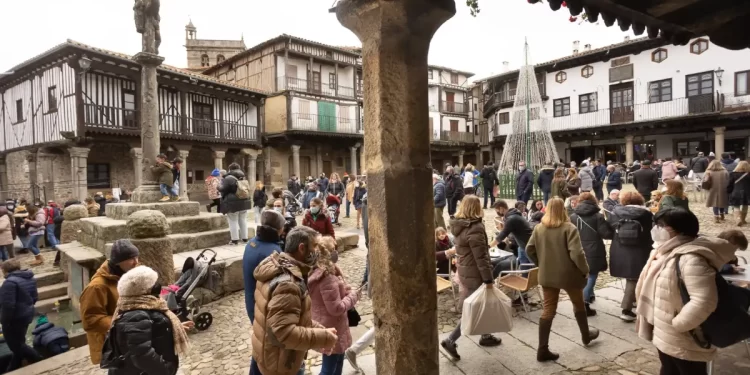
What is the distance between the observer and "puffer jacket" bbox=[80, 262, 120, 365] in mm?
2996

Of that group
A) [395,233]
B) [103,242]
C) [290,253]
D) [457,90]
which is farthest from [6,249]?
[457,90]

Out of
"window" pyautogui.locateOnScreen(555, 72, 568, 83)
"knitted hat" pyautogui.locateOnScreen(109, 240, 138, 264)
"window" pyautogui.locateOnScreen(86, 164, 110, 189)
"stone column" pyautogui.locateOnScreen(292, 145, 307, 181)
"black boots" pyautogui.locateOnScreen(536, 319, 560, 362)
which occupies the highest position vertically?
"window" pyautogui.locateOnScreen(555, 72, 568, 83)

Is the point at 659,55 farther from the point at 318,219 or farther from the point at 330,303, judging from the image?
the point at 330,303

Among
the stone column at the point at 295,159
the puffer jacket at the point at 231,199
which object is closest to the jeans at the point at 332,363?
the puffer jacket at the point at 231,199

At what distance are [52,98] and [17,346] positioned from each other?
53.8 ft

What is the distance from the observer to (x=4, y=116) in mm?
20531

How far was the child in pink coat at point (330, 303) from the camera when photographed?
3.16 metres

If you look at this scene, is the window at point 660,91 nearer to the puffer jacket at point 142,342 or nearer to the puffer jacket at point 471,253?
the puffer jacket at point 471,253

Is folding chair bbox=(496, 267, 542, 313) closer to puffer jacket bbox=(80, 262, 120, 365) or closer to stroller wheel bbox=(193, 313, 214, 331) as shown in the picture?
stroller wheel bbox=(193, 313, 214, 331)

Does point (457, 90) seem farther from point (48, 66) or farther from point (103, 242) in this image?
point (103, 242)

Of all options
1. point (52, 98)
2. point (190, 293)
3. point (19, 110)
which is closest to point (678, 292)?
point (190, 293)

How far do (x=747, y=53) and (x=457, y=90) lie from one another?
20542 millimetres

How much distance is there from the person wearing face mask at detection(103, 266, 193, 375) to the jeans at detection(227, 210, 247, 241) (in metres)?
5.00

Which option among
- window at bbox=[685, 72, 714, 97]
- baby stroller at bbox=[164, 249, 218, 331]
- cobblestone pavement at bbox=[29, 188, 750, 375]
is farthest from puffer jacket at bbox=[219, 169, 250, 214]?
window at bbox=[685, 72, 714, 97]
